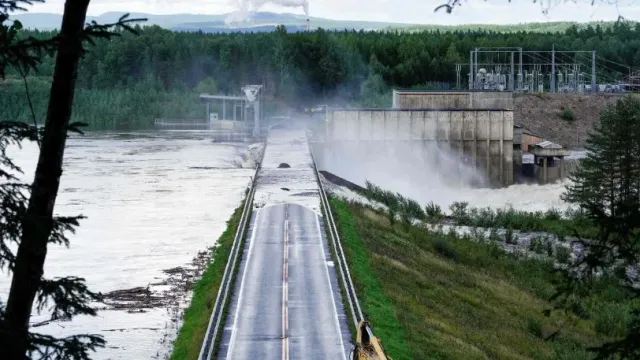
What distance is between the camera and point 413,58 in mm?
174625

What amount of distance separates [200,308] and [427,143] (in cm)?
6759

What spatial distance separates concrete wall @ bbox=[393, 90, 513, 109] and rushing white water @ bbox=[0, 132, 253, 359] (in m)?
17.3

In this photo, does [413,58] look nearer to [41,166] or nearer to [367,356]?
[367,356]

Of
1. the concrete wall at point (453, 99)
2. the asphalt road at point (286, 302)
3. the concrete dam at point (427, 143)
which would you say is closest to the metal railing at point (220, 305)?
the asphalt road at point (286, 302)

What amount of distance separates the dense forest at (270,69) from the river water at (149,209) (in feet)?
118

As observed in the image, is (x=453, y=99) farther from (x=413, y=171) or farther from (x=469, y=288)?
(x=469, y=288)

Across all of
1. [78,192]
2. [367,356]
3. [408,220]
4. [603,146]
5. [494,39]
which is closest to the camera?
[367,356]

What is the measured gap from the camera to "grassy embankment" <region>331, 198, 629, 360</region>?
3416 centimetres

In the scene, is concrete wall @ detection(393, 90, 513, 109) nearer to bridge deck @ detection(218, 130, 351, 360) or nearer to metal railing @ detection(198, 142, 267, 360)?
bridge deck @ detection(218, 130, 351, 360)

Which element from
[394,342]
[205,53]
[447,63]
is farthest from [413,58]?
[394,342]

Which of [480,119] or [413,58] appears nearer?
[480,119]

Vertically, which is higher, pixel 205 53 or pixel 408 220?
pixel 205 53

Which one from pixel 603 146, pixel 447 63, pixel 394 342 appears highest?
pixel 447 63

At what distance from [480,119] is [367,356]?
A: 82.5 m
